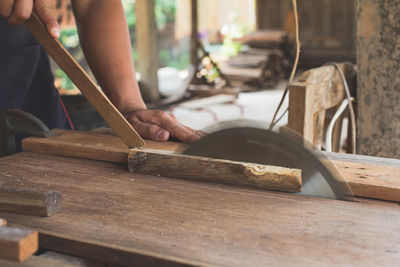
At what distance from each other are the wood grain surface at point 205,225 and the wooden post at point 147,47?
17.6 feet

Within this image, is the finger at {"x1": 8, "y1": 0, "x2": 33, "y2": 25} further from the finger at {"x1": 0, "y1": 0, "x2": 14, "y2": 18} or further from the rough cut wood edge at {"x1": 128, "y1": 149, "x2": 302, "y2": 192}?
the rough cut wood edge at {"x1": 128, "y1": 149, "x2": 302, "y2": 192}

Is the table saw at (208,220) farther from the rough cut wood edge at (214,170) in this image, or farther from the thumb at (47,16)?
the thumb at (47,16)

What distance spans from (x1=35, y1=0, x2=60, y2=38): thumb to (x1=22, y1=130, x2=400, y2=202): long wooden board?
299 millimetres

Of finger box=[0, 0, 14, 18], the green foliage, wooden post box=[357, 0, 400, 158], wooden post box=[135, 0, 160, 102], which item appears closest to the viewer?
finger box=[0, 0, 14, 18]

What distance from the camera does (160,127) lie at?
1346 millimetres

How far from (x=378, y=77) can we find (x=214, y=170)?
107cm

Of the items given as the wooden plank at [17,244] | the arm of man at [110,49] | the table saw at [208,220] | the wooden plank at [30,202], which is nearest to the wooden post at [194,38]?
the arm of man at [110,49]

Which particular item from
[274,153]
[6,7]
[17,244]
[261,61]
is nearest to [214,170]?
[274,153]

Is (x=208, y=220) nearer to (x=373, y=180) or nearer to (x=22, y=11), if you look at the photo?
(x=373, y=180)

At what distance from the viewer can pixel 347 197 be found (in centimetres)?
93

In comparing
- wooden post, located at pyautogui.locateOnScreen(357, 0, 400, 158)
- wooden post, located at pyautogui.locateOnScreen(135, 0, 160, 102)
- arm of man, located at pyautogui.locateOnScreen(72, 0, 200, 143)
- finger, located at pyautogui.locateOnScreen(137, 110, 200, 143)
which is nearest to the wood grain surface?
finger, located at pyautogui.locateOnScreen(137, 110, 200, 143)

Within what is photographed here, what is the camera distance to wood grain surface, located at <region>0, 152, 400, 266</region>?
0.71 m

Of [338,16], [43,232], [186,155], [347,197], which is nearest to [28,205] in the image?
[43,232]

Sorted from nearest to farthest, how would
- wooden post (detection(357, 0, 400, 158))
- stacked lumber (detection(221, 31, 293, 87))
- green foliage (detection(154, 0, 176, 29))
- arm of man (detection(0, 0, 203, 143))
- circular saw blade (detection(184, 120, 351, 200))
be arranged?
circular saw blade (detection(184, 120, 351, 200)) < arm of man (detection(0, 0, 203, 143)) < wooden post (detection(357, 0, 400, 158)) < stacked lumber (detection(221, 31, 293, 87)) < green foliage (detection(154, 0, 176, 29))
